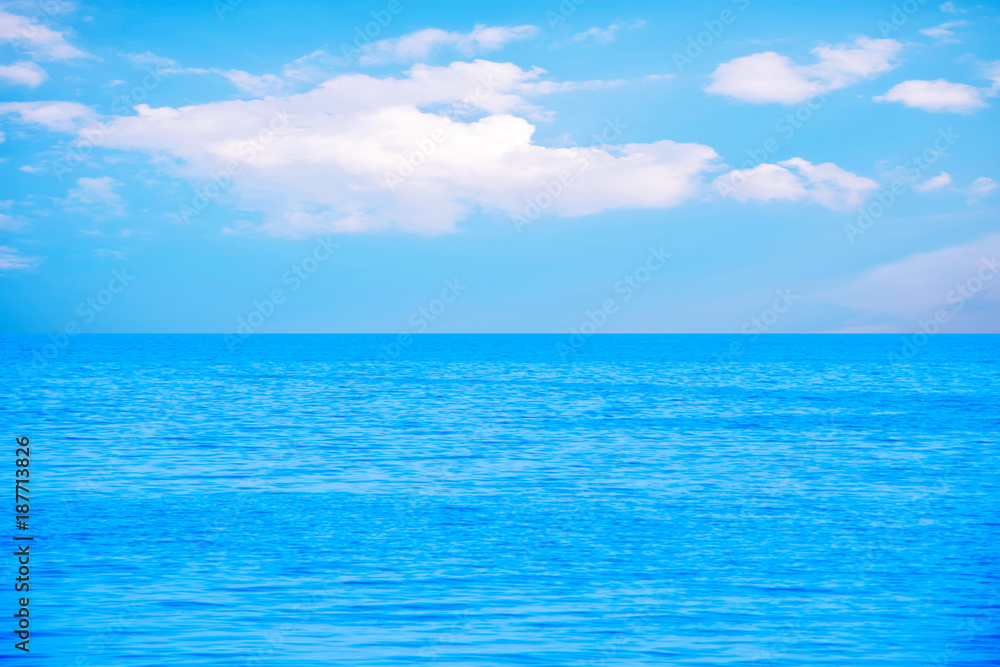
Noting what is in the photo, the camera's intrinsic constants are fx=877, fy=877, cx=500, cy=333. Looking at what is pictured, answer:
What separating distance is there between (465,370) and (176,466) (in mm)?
74014

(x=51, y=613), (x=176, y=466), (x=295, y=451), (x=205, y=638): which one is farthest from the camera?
(x=295, y=451)

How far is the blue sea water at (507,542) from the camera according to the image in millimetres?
13078

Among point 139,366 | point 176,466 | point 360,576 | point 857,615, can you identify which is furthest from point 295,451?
point 139,366

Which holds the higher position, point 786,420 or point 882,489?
point 786,420

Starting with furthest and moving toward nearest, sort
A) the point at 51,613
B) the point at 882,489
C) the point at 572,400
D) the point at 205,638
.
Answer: the point at 572,400 → the point at 882,489 → the point at 51,613 → the point at 205,638

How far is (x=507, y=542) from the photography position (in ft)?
61.5

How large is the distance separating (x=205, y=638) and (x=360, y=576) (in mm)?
3734

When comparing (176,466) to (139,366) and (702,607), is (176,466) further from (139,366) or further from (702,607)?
(139,366)

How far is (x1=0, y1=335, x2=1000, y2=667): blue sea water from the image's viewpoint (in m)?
13.1

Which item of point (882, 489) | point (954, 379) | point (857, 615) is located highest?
point (954, 379)

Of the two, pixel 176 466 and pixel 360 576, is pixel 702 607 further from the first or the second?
pixel 176 466

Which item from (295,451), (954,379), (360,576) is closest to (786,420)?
(295,451)

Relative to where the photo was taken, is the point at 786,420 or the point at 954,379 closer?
the point at 786,420

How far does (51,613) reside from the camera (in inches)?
551
